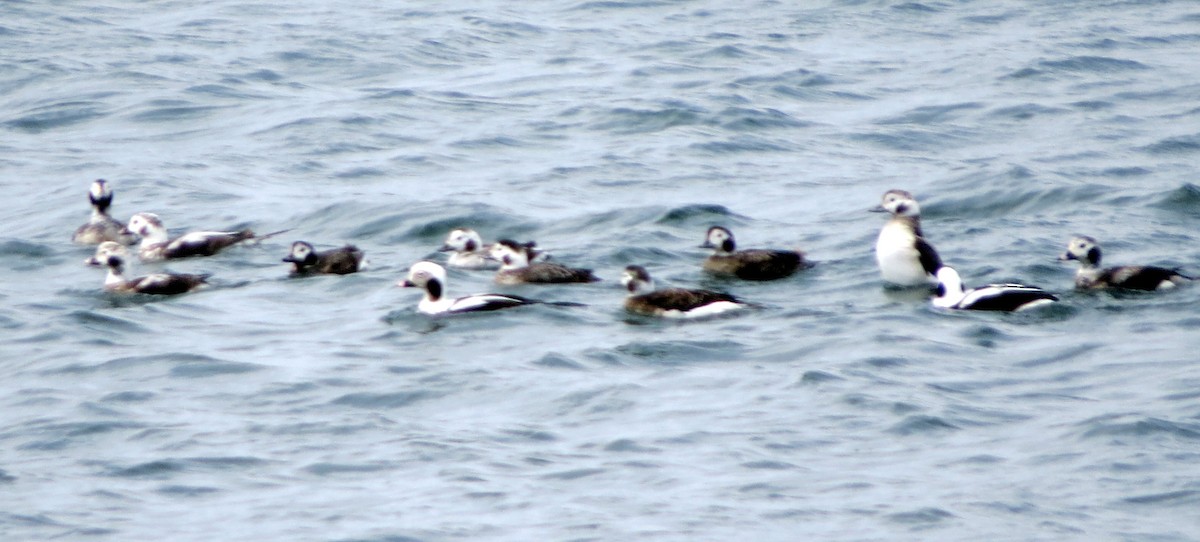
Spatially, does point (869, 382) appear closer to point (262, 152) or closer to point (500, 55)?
point (262, 152)

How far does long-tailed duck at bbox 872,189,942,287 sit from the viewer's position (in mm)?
16266

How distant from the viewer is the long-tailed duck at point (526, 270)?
16312 mm

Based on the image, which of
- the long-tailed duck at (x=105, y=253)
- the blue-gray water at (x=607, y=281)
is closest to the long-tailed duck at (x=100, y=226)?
the blue-gray water at (x=607, y=281)

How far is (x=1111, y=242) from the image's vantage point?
17.5 meters

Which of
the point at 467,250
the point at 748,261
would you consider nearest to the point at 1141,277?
the point at 748,261

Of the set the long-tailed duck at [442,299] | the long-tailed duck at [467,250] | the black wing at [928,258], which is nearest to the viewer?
the long-tailed duck at [442,299]

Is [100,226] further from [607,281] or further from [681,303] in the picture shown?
[681,303]

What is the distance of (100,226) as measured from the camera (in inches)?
732

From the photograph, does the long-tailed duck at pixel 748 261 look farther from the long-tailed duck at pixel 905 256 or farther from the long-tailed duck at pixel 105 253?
the long-tailed duck at pixel 105 253

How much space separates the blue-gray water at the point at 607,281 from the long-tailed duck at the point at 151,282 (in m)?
0.16

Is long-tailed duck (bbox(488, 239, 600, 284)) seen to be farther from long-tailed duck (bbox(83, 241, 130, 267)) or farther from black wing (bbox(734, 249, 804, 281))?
long-tailed duck (bbox(83, 241, 130, 267))

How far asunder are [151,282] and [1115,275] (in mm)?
8014

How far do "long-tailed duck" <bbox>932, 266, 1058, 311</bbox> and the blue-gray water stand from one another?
0.53 feet

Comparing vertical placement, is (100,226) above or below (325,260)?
above
